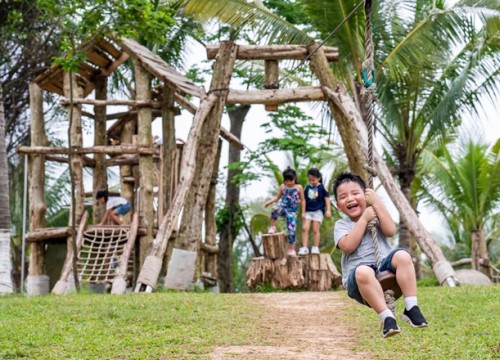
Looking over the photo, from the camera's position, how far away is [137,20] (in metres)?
13.8

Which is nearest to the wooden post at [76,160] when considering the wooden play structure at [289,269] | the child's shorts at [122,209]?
the child's shorts at [122,209]

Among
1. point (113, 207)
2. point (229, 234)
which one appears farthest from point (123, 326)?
point (229, 234)

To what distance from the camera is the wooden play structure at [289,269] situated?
14.4 m

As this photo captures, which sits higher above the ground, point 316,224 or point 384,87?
point 384,87

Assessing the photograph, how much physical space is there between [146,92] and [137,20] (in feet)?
8.45

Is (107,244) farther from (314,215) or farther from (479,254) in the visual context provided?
(479,254)

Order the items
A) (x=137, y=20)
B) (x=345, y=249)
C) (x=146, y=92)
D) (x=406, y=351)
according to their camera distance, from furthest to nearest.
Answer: (x=146, y=92), (x=137, y=20), (x=406, y=351), (x=345, y=249)

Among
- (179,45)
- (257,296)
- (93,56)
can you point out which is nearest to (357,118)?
(257,296)

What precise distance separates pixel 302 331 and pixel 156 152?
25.7 feet

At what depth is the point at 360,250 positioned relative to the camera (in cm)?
650

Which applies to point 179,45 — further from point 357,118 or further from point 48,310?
point 48,310

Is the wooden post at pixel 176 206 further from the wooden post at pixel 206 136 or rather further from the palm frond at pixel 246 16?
the palm frond at pixel 246 16

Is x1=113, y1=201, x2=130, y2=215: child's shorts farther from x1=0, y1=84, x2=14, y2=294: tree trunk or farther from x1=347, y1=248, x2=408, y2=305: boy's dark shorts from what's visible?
x1=347, y1=248, x2=408, y2=305: boy's dark shorts

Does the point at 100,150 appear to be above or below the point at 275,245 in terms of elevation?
above
